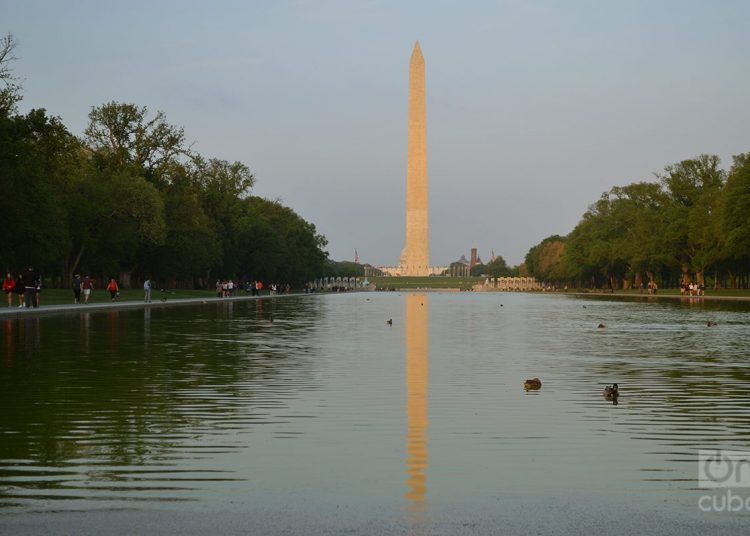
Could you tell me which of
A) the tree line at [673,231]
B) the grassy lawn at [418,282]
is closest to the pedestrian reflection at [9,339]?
the tree line at [673,231]

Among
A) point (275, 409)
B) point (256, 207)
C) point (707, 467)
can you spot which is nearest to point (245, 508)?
point (707, 467)

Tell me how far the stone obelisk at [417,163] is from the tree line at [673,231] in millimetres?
21951

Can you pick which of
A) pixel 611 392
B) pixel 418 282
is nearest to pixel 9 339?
pixel 611 392

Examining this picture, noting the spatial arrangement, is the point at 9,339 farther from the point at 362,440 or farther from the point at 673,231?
the point at 673,231

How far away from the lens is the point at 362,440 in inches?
447

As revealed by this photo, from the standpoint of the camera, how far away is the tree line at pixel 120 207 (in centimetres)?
5803

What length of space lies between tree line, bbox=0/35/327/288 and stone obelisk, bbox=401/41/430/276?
919 inches

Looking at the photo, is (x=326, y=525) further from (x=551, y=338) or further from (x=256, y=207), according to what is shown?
(x=256, y=207)

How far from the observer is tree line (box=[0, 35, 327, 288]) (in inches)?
2285

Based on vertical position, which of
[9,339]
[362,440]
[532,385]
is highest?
[9,339]

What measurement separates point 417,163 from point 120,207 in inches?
2588

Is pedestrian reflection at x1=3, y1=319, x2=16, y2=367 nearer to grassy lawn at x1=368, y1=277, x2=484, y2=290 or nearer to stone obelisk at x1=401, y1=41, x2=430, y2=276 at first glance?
stone obelisk at x1=401, y1=41, x2=430, y2=276

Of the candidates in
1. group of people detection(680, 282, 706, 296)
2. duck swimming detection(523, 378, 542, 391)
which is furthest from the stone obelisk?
duck swimming detection(523, 378, 542, 391)

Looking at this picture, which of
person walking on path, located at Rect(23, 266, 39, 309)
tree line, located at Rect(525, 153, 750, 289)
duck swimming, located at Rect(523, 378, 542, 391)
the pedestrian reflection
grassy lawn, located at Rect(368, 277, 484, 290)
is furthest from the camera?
grassy lawn, located at Rect(368, 277, 484, 290)
